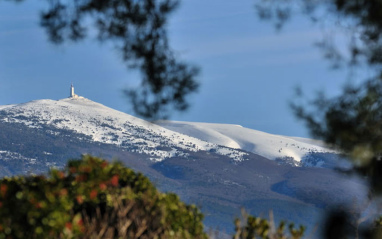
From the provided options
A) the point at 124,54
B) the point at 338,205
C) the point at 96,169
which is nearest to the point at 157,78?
the point at 124,54

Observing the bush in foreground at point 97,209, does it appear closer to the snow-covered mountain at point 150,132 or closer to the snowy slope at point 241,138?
the snow-covered mountain at point 150,132

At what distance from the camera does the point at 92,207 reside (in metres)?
5.15

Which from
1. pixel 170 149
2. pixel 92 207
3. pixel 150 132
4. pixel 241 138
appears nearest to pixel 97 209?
pixel 92 207

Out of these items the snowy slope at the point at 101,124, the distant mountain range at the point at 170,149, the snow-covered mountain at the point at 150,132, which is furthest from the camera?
the snow-covered mountain at the point at 150,132

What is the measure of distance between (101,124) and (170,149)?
2037cm

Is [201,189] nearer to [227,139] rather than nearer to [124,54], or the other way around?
[227,139]

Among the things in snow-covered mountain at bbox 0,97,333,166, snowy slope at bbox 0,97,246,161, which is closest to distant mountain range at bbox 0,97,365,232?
snowy slope at bbox 0,97,246,161

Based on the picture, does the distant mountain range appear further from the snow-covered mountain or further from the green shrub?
the green shrub

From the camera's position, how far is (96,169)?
206 inches

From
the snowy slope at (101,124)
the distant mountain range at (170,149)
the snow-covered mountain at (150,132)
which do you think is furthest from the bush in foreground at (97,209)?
the snow-covered mountain at (150,132)

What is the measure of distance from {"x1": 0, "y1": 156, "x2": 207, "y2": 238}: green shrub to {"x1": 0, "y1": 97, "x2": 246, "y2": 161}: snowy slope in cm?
16792

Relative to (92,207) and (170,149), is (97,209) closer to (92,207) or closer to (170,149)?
(92,207)

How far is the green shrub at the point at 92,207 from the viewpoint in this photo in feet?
15.2

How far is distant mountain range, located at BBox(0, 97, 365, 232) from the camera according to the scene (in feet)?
573
